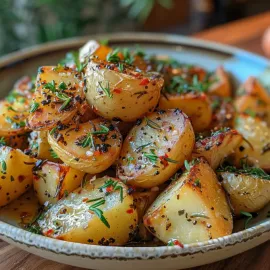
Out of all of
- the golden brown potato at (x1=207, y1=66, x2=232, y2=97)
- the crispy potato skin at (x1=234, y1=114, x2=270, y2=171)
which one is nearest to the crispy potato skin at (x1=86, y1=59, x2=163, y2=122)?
the crispy potato skin at (x1=234, y1=114, x2=270, y2=171)

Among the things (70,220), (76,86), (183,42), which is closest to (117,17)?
(183,42)

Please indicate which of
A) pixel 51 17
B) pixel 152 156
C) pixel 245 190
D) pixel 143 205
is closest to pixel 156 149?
pixel 152 156

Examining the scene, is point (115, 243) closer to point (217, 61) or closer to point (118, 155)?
point (118, 155)

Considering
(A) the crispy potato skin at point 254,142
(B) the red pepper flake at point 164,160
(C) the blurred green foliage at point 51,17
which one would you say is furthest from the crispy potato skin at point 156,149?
(C) the blurred green foliage at point 51,17

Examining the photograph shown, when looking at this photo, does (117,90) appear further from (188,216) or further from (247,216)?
(247,216)

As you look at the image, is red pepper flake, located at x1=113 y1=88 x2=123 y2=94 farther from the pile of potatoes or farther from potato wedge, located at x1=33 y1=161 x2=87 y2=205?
potato wedge, located at x1=33 y1=161 x2=87 y2=205
